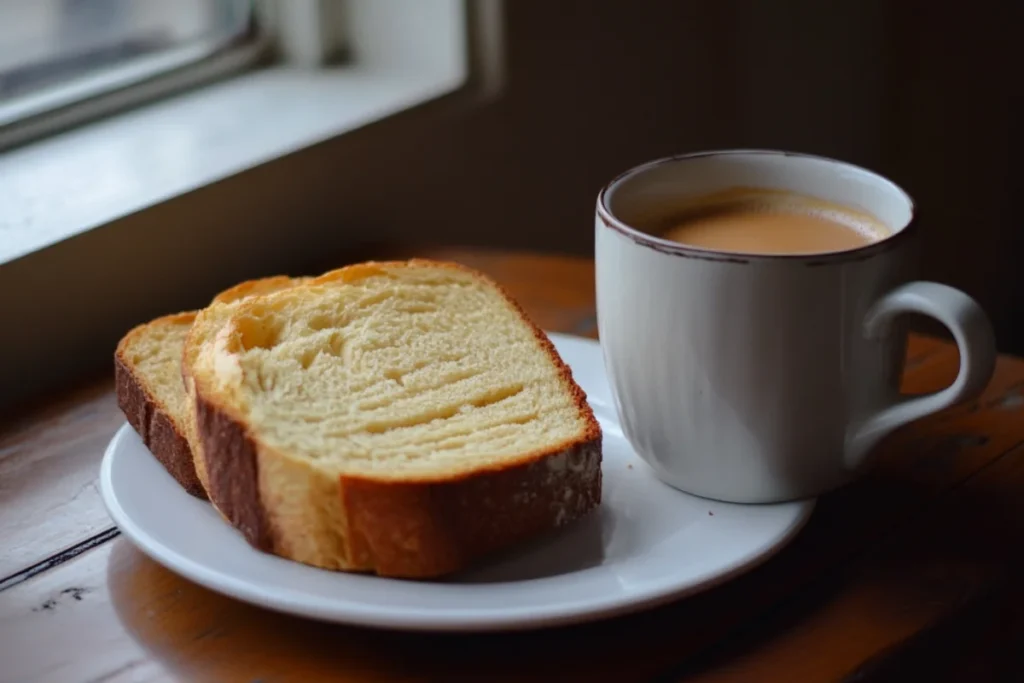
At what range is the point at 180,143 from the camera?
1.34 metres

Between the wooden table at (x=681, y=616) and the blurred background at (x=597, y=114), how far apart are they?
17.6 inches

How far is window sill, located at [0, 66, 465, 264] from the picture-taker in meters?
1.18

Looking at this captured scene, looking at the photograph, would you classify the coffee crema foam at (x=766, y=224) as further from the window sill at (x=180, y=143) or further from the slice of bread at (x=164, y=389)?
the window sill at (x=180, y=143)

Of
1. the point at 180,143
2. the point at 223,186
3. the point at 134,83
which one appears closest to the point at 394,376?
the point at 223,186

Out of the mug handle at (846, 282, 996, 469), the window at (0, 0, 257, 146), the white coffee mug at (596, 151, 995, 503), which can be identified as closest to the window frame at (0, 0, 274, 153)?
the window at (0, 0, 257, 146)

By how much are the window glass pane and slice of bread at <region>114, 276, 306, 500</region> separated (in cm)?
51

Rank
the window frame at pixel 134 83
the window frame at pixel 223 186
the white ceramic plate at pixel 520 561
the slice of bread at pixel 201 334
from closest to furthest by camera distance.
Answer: the white ceramic plate at pixel 520 561 < the slice of bread at pixel 201 334 < the window frame at pixel 223 186 < the window frame at pixel 134 83

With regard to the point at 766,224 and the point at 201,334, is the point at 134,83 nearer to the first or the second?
the point at 201,334

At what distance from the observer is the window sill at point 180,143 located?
118 cm

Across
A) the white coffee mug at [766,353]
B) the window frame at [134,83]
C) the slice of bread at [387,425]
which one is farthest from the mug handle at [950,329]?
the window frame at [134,83]

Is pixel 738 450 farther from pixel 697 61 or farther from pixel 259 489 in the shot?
pixel 697 61

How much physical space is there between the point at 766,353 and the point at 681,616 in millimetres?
164

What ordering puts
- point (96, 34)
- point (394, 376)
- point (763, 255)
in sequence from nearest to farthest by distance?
1. point (763, 255)
2. point (394, 376)
3. point (96, 34)

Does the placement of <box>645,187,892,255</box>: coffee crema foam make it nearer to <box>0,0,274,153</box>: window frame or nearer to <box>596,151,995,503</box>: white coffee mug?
<box>596,151,995,503</box>: white coffee mug
